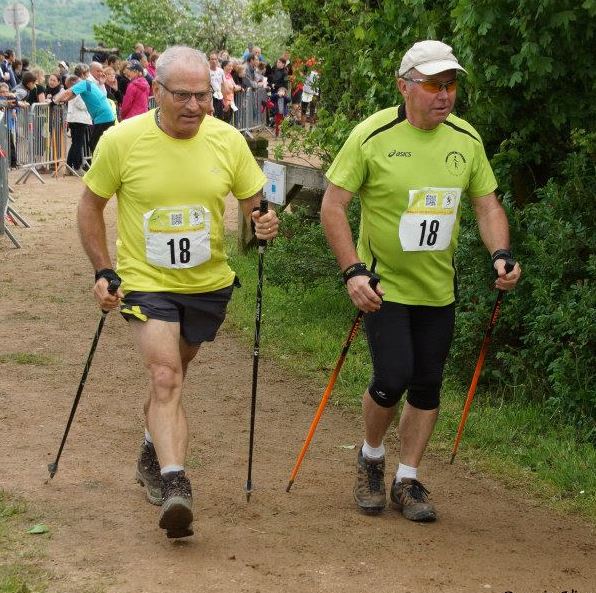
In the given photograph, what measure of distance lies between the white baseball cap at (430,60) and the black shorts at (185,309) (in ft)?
4.70

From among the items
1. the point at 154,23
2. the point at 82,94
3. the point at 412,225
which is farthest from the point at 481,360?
the point at 154,23

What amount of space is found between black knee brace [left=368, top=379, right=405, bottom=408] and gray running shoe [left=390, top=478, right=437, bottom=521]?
0.43m

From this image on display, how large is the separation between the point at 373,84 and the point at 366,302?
4091mm

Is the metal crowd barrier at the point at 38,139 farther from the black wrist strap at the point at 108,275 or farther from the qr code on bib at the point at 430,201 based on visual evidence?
the qr code on bib at the point at 430,201

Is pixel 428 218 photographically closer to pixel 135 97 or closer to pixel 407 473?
pixel 407 473

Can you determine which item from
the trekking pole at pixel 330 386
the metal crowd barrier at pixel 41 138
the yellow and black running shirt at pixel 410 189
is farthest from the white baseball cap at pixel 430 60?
the metal crowd barrier at pixel 41 138

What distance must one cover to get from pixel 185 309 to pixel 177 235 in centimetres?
39

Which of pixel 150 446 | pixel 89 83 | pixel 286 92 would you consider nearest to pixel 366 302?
pixel 150 446

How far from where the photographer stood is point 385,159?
597 centimetres

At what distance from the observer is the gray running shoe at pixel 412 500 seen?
20.5 ft

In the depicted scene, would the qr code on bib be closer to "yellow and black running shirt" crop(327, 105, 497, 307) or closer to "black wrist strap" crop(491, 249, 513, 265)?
"yellow and black running shirt" crop(327, 105, 497, 307)

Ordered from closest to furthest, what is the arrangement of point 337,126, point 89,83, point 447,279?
point 447,279 < point 337,126 < point 89,83

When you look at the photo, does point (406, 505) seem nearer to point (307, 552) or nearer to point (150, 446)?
point (307, 552)

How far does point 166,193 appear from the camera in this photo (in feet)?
19.5
